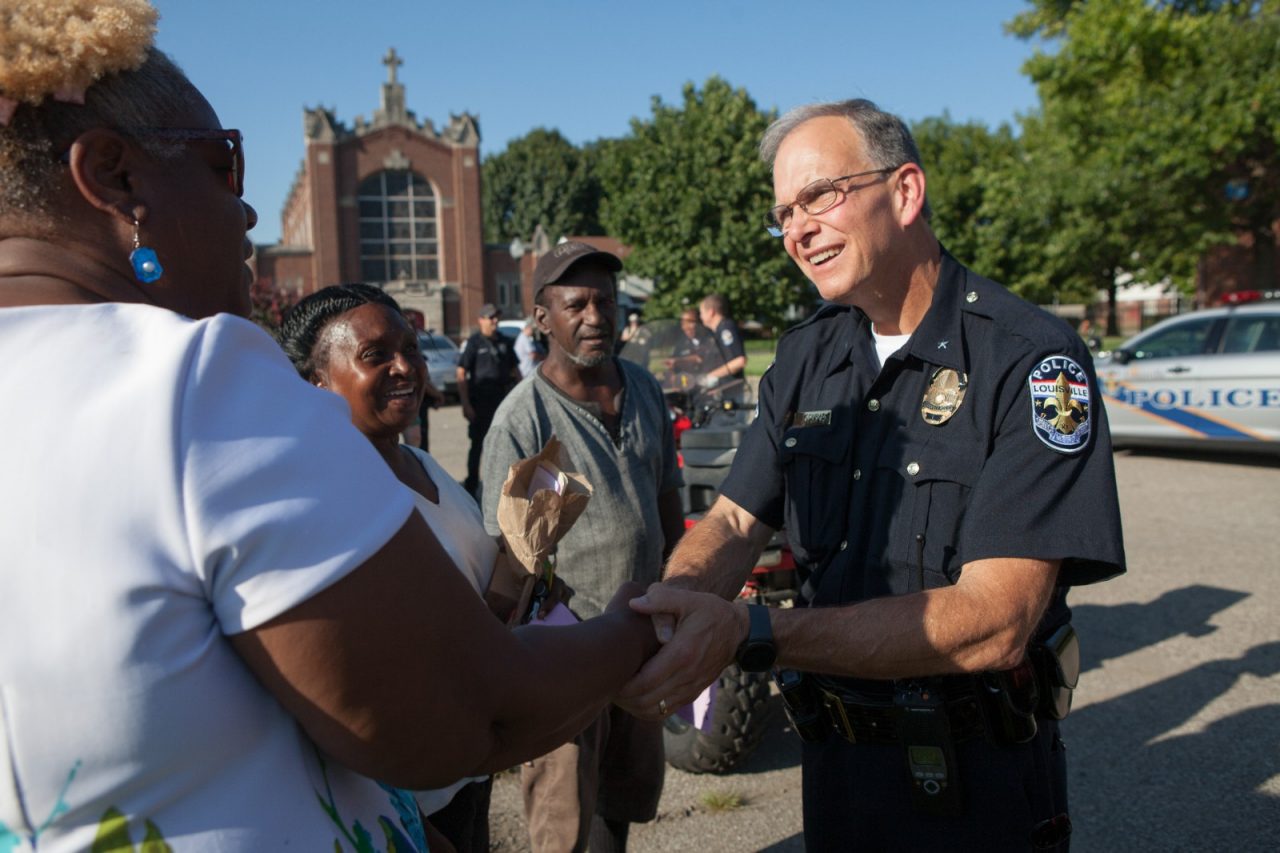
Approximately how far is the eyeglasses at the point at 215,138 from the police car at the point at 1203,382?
10.4 metres

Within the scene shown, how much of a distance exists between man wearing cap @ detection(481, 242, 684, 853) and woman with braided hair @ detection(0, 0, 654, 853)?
76.1 inches

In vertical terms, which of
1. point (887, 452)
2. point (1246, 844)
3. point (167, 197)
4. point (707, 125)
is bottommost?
point (1246, 844)

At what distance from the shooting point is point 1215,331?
11195 mm

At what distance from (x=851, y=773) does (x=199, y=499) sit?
1636 mm

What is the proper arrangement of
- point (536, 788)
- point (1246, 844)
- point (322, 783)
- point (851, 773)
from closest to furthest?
point (322, 783) < point (851, 773) < point (536, 788) < point (1246, 844)

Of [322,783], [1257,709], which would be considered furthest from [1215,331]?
[322,783]

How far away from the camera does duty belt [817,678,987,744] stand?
2.00 metres

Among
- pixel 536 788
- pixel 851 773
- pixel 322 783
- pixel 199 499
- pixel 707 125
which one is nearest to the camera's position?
pixel 199 499

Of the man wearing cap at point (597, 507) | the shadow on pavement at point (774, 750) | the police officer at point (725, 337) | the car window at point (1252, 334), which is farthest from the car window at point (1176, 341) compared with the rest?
the man wearing cap at point (597, 507)

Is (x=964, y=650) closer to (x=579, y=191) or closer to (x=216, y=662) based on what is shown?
(x=216, y=662)

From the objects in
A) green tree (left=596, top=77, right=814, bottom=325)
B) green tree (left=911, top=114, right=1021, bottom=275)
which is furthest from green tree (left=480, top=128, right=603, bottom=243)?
green tree (left=596, top=77, right=814, bottom=325)

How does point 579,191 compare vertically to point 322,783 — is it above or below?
above

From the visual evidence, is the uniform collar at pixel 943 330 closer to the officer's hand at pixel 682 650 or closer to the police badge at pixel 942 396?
the police badge at pixel 942 396

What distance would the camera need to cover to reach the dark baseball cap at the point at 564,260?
3.93 meters
